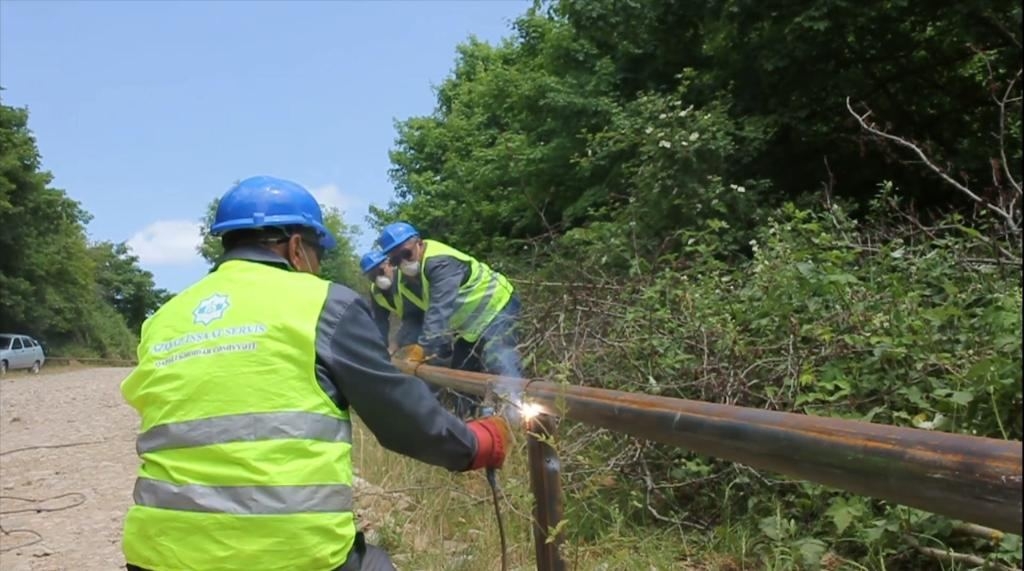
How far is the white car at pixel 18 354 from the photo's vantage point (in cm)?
2959

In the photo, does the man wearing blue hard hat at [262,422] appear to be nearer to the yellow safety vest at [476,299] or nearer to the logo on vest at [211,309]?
the logo on vest at [211,309]

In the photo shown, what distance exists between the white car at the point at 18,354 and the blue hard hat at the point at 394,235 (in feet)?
85.4

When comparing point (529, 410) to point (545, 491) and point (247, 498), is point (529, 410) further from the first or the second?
point (247, 498)

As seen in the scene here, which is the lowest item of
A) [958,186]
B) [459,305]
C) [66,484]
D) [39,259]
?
[66,484]

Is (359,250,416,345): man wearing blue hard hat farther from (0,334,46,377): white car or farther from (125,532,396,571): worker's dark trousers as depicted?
(0,334,46,377): white car

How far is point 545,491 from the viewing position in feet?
8.68

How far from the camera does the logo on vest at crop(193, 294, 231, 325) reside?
2322mm

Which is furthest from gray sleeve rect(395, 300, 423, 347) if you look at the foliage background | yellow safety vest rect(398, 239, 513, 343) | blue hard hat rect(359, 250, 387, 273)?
the foliage background

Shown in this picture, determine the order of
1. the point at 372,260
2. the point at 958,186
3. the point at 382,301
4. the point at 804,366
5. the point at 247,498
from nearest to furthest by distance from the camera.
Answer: the point at 247,498 → the point at 958,186 → the point at 804,366 → the point at 372,260 → the point at 382,301

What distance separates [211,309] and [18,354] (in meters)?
32.1

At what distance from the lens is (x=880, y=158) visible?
1129cm

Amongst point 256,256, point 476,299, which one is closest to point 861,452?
point 256,256

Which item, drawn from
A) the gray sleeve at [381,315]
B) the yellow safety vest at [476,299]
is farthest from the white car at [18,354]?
the yellow safety vest at [476,299]

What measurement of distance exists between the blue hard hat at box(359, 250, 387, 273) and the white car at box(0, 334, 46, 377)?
25.6 m
